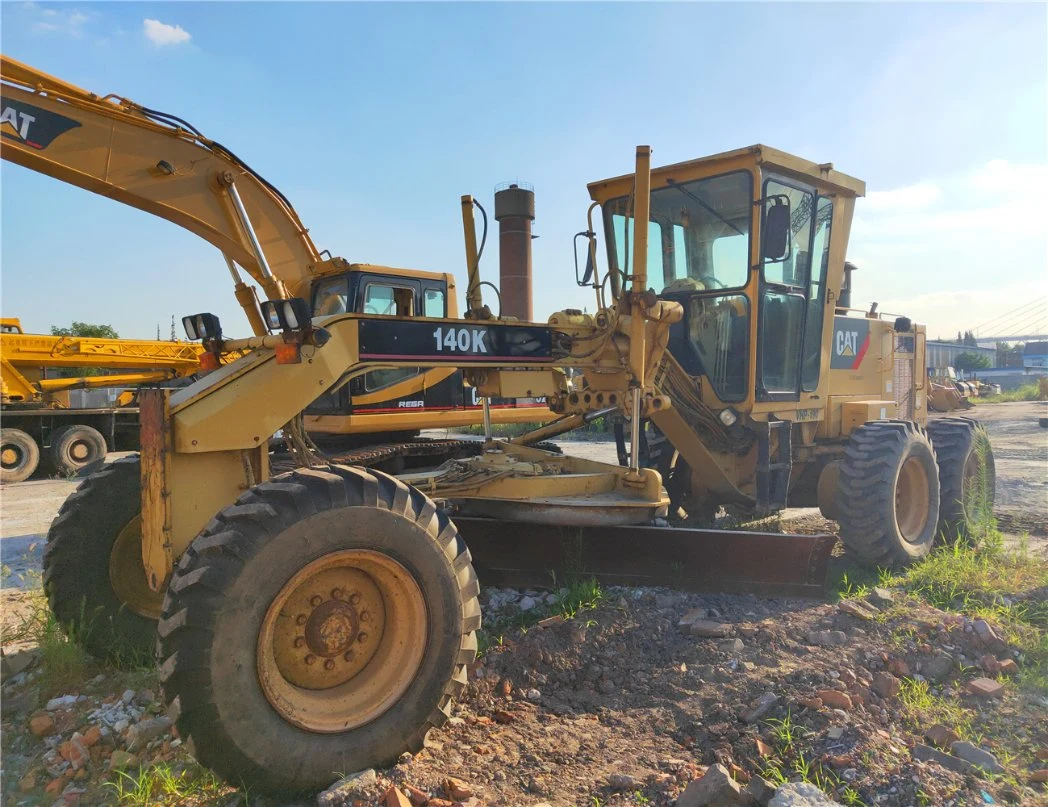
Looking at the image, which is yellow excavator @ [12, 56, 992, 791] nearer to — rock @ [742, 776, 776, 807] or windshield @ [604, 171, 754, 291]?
windshield @ [604, 171, 754, 291]

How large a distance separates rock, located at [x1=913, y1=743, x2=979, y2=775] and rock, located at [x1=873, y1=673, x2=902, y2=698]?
43cm

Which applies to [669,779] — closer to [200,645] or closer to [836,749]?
[836,749]

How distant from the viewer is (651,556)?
455 centimetres

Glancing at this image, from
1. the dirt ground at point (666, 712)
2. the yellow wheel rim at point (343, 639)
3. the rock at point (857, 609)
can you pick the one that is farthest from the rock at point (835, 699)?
the yellow wheel rim at point (343, 639)

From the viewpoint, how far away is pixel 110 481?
12.4 ft

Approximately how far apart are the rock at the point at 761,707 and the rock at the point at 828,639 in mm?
796

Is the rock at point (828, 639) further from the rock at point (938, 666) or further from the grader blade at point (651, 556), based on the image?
the grader blade at point (651, 556)

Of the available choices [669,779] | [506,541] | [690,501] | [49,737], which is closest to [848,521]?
[690,501]

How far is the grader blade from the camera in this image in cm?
446

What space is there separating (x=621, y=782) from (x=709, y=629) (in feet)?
5.03

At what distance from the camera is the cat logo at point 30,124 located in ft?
15.6

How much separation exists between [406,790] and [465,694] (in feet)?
2.90

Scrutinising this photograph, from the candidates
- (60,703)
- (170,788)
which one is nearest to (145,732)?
(170,788)

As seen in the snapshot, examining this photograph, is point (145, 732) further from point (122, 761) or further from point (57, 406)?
point (57, 406)
